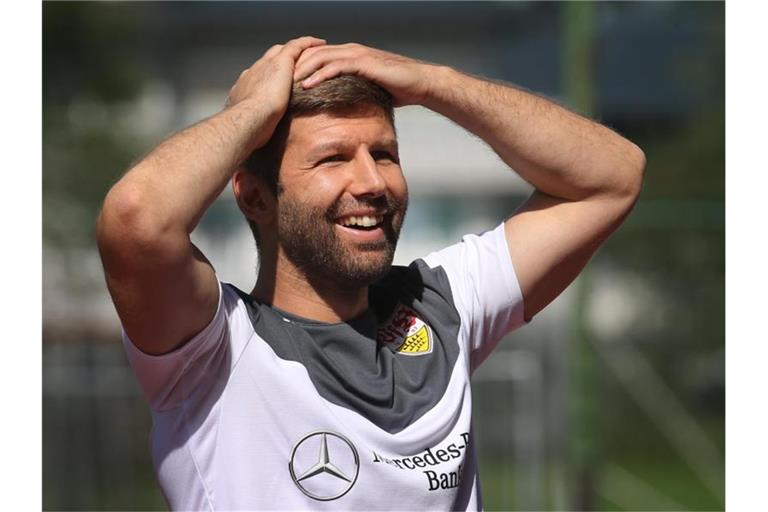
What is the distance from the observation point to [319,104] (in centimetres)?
274

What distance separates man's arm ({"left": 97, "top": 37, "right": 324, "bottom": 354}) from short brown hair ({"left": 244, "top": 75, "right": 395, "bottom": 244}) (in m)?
0.17

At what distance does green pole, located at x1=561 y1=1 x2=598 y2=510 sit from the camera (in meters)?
7.71

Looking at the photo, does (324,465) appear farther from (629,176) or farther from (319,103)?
(629,176)

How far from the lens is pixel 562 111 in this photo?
3.06 metres

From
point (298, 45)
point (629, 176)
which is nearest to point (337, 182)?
point (298, 45)

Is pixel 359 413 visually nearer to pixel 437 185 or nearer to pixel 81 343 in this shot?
pixel 81 343

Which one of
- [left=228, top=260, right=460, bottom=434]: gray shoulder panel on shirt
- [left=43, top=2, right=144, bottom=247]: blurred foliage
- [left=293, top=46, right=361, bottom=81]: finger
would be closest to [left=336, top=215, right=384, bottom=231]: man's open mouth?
[left=228, top=260, right=460, bottom=434]: gray shoulder panel on shirt

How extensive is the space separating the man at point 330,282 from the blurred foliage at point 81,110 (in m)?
7.07

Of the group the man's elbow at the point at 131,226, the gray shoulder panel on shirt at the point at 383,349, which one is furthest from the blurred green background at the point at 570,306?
the man's elbow at the point at 131,226

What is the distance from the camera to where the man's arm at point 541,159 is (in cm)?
287

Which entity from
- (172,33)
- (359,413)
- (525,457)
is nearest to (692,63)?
→ (525,457)

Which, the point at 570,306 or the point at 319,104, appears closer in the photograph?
the point at 319,104

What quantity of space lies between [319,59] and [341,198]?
356 mm
